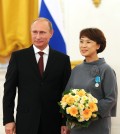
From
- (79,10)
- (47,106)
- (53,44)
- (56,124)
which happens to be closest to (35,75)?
(47,106)

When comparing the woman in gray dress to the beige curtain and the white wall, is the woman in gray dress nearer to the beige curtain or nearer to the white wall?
the white wall

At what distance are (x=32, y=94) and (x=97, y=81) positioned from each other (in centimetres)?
50

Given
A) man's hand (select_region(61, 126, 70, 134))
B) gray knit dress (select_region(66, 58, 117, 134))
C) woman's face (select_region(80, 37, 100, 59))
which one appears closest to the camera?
gray knit dress (select_region(66, 58, 117, 134))

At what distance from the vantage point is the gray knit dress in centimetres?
201

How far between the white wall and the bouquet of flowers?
1.05 meters

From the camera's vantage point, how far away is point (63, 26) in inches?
118

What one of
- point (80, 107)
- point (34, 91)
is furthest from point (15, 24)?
point (80, 107)

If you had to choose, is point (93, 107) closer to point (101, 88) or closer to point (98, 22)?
point (101, 88)

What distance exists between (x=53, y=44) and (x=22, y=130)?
1088 mm

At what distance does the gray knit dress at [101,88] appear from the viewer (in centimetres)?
201

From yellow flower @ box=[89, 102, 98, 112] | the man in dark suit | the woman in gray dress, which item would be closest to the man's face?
the man in dark suit

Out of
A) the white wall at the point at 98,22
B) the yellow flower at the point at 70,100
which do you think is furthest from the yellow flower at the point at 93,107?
the white wall at the point at 98,22

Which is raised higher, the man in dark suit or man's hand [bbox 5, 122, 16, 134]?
the man in dark suit

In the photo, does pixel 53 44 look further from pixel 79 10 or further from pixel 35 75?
pixel 35 75
